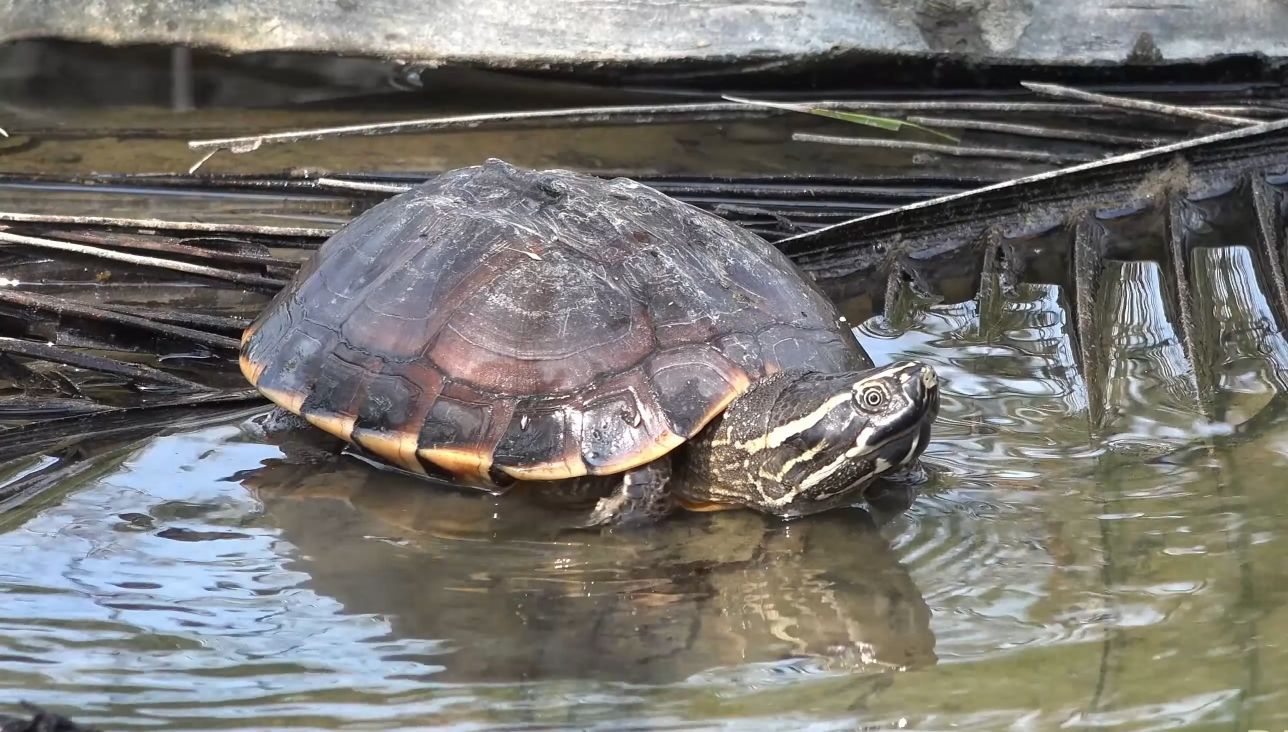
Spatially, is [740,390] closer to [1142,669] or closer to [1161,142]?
[1142,669]

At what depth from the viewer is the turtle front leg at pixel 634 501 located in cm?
420

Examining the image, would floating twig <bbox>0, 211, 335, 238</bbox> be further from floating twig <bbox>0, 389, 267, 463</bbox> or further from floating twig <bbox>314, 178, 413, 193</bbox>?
floating twig <bbox>0, 389, 267, 463</bbox>

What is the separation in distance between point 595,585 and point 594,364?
2.58ft

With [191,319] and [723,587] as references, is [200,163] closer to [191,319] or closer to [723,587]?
[191,319]

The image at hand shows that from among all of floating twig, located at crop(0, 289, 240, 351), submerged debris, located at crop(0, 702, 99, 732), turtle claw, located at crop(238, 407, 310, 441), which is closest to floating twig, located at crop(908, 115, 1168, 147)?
turtle claw, located at crop(238, 407, 310, 441)

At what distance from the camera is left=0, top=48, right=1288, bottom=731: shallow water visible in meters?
3.10

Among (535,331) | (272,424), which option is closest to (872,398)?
(535,331)

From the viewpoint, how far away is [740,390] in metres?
4.26

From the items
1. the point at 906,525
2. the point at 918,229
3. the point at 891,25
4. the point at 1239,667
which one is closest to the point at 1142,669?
the point at 1239,667

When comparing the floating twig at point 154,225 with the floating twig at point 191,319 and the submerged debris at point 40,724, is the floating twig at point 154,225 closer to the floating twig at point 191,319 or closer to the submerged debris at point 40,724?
the floating twig at point 191,319

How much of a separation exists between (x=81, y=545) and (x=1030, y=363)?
3520 mm

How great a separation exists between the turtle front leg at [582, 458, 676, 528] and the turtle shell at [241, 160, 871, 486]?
4.3 inches

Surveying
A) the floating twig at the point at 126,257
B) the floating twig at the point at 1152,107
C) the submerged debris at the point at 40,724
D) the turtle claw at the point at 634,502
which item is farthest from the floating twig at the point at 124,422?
the floating twig at the point at 1152,107

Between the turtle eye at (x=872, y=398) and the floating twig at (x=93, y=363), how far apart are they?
2477 mm
